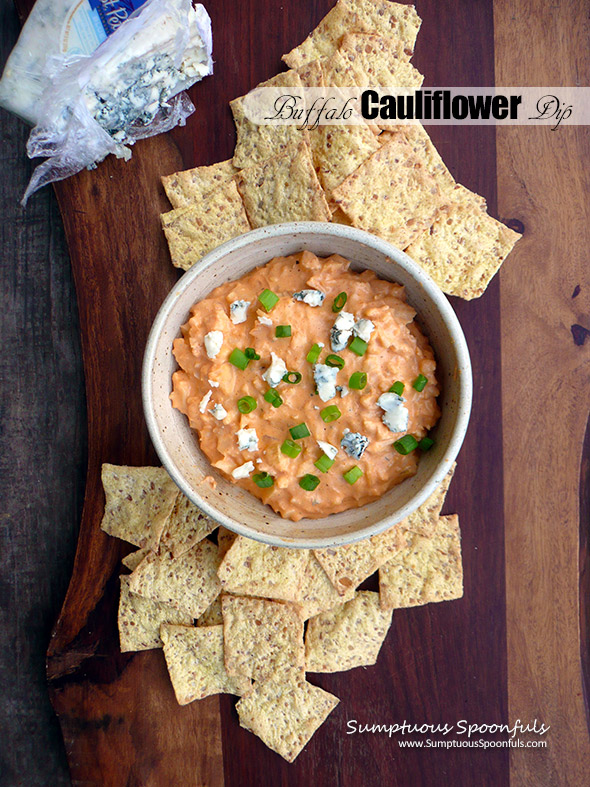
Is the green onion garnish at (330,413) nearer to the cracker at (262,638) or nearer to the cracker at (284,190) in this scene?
the cracker at (284,190)

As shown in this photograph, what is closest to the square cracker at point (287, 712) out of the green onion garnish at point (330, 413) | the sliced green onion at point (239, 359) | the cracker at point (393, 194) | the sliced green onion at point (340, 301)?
the green onion garnish at point (330, 413)

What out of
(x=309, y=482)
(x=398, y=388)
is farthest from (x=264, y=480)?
(x=398, y=388)

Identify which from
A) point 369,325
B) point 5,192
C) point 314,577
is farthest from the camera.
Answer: point 5,192

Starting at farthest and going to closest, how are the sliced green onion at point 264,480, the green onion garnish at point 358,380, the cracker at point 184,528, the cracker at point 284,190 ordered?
1. the cracker at point 184,528
2. the cracker at point 284,190
3. the sliced green onion at point 264,480
4. the green onion garnish at point 358,380

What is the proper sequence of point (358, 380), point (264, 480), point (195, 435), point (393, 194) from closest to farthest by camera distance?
1. point (358, 380)
2. point (264, 480)
3. point (195, 435)
4. point (393, 194)

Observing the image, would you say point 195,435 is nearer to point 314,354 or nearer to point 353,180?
point 314,354

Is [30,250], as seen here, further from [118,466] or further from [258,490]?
[258,490]

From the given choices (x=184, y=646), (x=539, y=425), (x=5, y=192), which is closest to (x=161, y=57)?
(x=5, y=192)
